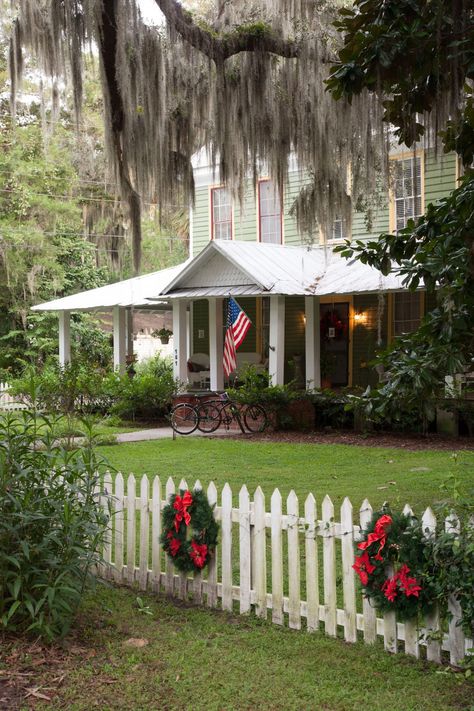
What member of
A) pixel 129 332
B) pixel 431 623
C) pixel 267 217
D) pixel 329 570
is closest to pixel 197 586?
pixel 329 570

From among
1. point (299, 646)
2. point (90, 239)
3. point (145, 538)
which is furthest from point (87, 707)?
point (90, 239)

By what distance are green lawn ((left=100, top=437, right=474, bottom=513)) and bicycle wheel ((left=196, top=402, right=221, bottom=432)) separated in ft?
4.98

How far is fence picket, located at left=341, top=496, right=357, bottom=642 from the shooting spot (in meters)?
4.89

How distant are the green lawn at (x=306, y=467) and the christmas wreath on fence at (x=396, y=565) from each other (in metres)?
3.49

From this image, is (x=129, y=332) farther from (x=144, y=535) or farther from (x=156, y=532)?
(x=156, y=532)

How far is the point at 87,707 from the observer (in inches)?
159

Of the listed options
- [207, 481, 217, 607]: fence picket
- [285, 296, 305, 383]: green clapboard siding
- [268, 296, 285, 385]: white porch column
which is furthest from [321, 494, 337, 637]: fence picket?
[285, 296, 305, 383]: green clapboard siding

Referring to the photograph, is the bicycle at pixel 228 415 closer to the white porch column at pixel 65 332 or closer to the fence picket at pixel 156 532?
the white porch column at pixel 65 332

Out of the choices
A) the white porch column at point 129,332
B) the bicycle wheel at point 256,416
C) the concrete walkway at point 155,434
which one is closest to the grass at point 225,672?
the concrete walkway at point 155,434

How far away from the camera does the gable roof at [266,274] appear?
53.9 ft

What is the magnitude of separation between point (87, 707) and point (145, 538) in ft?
6.84

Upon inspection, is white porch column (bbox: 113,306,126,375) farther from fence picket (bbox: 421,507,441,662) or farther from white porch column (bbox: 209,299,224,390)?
fence picket (bbox: 421,507,441,662)

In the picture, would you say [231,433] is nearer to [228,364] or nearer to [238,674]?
[228,364]

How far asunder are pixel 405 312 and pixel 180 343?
5198 mm
